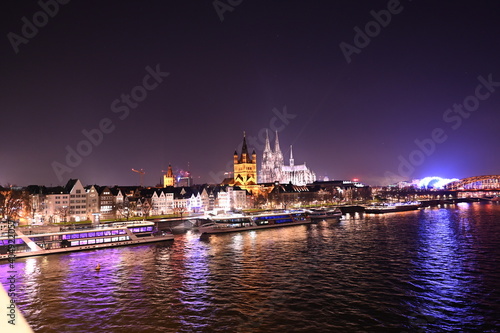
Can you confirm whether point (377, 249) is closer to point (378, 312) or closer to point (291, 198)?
point (378, 312)

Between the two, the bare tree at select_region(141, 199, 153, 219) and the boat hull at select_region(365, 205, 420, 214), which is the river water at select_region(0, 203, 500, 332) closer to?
the bare tree at select_region(141, 199, 153, 219)

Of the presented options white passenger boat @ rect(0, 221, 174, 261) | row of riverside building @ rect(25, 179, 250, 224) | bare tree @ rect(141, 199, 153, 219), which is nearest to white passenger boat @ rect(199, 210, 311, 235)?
white passenger boat @ rect(0, 221, 174, 261)

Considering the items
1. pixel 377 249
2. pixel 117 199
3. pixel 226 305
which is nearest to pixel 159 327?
pixel 226 305

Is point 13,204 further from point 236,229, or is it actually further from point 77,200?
point 236,229

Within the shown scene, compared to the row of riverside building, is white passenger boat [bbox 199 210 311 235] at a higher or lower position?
lower

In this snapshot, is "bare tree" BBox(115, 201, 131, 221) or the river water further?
"bare tree" BBox(115, 201, 131, 221)

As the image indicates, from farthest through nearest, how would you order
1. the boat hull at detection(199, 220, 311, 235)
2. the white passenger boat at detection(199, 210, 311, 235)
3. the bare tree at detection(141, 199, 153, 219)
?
the bare tree at detection(141, 199, 153, 219), the white passenger boat at detection(199, 210, 311, 235), the boat hull at detection(199, 220, 311, 235)

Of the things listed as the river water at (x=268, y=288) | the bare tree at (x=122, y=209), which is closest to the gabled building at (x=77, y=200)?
the bare tree at (x=122, y=209)

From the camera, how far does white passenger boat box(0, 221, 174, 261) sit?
179 ft

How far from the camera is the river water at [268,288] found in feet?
89.7

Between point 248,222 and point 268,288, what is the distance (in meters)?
53.2

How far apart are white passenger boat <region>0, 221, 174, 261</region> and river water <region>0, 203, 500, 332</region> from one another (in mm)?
2697

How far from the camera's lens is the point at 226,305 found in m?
31.1

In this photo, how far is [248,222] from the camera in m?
88.6
